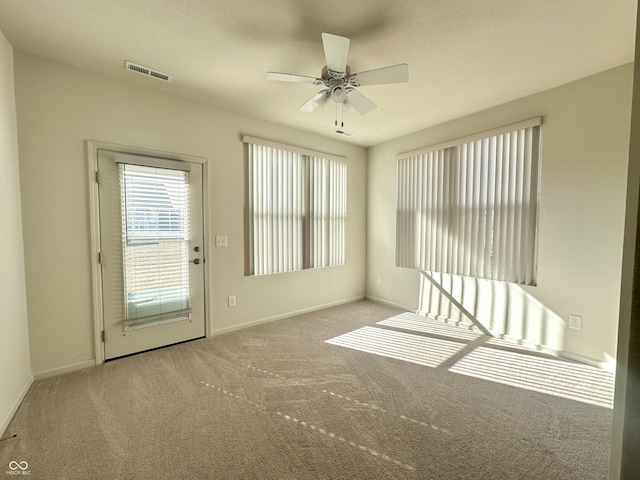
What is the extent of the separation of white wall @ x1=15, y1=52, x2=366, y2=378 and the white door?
0.15 m

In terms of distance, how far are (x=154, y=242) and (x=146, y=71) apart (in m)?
1.67

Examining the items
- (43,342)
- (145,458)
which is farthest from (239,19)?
(43,342)

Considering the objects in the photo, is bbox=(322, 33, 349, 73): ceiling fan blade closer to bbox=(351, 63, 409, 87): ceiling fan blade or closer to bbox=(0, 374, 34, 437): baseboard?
bbox=(351, 63, 409, 87): ceiling fan blade

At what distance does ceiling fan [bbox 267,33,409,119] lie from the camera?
1.93 metres

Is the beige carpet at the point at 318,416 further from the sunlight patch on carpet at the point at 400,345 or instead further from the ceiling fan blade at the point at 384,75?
the ceiling fan blade at the point at 384,75

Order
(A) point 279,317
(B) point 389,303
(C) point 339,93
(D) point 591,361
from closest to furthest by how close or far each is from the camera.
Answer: (C) point 339,93, (D) point 591,361, (A) point 279,317, (B) point 389,303

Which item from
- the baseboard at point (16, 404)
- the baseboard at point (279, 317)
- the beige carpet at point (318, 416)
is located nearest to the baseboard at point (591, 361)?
the beige carpet at point (318, 416)

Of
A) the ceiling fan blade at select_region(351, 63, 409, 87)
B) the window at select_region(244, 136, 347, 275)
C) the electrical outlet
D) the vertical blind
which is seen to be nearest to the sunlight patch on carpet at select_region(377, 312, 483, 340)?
the electrical outlet

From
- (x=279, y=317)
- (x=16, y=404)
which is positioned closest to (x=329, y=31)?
(x=279, y=317)

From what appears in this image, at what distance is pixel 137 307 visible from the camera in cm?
Answer: 292

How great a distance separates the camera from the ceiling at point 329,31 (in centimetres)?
184

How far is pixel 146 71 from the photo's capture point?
257 centimetres

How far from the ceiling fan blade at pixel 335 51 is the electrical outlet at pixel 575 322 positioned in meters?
3.30

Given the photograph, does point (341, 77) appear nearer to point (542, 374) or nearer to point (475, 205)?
point (475, 205)
